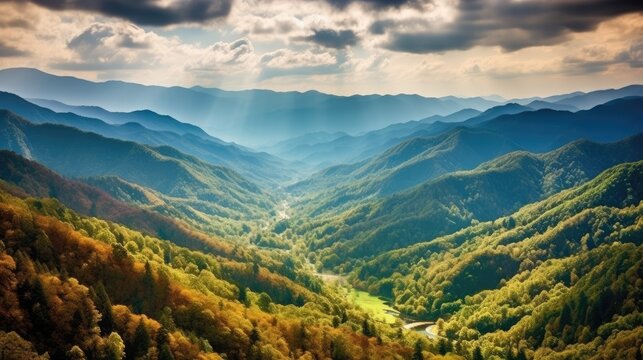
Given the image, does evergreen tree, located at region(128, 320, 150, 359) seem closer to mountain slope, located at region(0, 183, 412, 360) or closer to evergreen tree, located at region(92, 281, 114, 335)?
mountain slope, located at region(0, 183, 412, 360)

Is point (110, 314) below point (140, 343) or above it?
above

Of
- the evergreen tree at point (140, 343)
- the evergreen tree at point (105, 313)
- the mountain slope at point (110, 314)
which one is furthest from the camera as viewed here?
the evergreen tree at point (105, 313)

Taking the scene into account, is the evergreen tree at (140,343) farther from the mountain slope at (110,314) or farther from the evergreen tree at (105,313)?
the evergreen tree at (105,313)

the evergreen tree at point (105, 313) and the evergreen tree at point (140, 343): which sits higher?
the evergreen tree at point (105, 313)

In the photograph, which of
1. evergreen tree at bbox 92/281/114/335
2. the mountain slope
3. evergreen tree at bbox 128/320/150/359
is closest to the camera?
the mountain slope

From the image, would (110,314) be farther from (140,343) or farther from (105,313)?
(140,343)

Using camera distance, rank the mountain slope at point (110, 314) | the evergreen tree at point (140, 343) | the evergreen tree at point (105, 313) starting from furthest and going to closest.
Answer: the evergreen tree at point (105, 313)
the evergreen tree at point (140, 343)
the mountain slope at point (110, 314)

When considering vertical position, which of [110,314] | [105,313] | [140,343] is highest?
[105,313]

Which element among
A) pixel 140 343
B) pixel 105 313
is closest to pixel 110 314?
pixel 105 313

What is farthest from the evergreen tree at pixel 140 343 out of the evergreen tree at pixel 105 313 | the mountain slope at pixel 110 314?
the evergreen tree at pixel 105 313

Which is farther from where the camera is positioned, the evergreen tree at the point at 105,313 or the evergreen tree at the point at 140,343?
the evergreen tree at the point at 105,313

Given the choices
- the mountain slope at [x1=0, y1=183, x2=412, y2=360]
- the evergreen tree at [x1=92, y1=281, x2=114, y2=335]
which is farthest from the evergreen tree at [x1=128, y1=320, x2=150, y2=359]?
the evergreen tree at [x1=92, y1=281, x2=114, y2=335]
